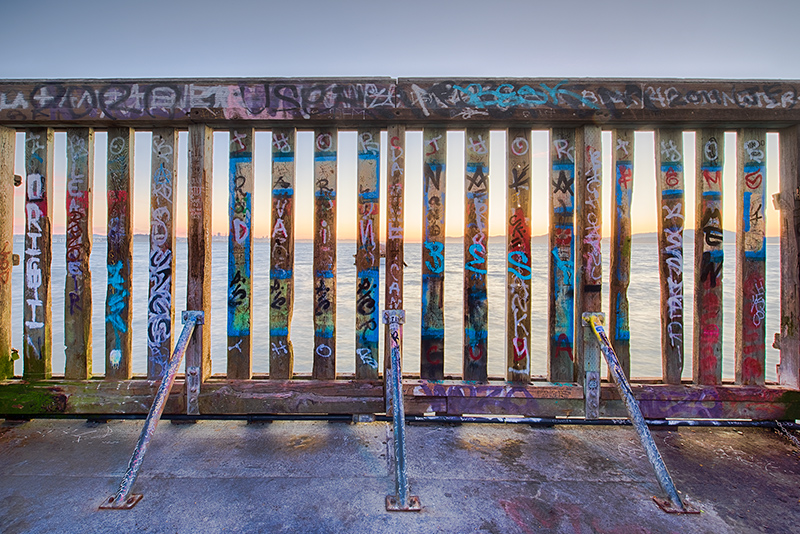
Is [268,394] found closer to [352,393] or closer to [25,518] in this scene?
[352,393]

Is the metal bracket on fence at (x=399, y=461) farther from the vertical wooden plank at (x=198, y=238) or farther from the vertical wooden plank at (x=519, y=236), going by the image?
the vertical wooden plank at (x=198, y=238)

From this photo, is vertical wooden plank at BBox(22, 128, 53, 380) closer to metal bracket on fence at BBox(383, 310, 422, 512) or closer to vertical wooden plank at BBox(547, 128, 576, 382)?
metal bracket on fence at BBox(383, 310, 422, 512)

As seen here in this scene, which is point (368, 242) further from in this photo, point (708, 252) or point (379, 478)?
point (708, 252)

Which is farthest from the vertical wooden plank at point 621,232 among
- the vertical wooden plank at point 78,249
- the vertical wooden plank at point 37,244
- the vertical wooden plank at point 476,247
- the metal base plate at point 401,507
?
the vertical wooden plank at point 37,244

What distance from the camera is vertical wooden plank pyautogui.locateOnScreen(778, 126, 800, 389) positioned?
12.4ft

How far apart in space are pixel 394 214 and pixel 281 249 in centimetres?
114

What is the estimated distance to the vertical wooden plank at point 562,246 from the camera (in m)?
3.83

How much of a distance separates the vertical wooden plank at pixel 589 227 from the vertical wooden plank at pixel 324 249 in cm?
237

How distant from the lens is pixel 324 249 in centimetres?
385

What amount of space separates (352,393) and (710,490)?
2.91 m

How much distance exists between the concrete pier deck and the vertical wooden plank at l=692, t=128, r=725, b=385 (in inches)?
27.8

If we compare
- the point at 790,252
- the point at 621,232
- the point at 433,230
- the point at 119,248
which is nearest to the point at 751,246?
the point at 790,252

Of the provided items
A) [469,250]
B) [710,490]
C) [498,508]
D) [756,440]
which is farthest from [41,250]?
[756,440]

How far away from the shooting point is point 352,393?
12.6 feet
